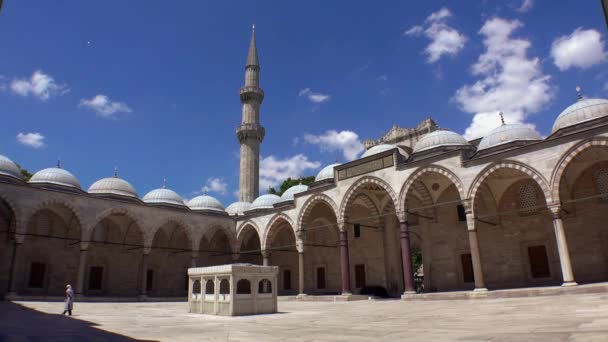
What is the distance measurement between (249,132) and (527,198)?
20327mm

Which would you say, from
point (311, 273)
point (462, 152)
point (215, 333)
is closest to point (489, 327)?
point (215, 333)

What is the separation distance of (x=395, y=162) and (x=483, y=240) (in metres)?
5.12

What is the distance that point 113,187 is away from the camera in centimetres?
2380

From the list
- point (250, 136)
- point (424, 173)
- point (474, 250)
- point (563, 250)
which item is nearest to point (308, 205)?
point (424, 173)

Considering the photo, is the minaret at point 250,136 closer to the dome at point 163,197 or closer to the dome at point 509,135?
the dome at point 163,197

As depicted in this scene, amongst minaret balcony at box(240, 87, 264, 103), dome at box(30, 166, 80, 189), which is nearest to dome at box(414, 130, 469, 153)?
minaret balcony at box(240, 87, 264, 103)

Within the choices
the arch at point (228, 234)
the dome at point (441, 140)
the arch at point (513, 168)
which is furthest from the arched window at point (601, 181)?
the arch at point (228, 234)

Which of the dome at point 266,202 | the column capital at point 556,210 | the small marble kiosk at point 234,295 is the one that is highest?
the dome at point 266,202

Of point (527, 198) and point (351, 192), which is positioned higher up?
point (351, 192)

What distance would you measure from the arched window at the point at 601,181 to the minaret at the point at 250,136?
2185 centimetres

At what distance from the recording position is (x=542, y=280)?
16031mm

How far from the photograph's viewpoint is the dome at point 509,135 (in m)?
16.7

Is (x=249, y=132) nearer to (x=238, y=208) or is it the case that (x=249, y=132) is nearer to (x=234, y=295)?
(x=238, y=208)

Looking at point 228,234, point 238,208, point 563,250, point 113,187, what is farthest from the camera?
point 238,208
